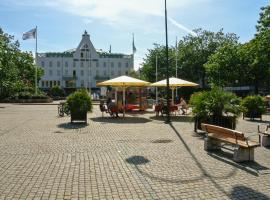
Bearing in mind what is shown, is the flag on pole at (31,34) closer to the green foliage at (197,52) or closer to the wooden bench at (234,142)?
the green foliage at (197,52)

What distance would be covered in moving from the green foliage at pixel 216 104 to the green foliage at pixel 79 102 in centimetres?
674

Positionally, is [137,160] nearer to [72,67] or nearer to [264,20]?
[264,20]

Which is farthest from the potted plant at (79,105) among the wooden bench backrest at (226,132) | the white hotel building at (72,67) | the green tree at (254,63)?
the white hotel building at (72,67)

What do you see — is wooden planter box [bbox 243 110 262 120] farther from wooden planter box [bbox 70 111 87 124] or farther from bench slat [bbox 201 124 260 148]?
bench slat [bbox 201 124 260 148]

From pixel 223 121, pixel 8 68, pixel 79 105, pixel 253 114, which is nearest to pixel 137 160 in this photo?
pixel 223 121

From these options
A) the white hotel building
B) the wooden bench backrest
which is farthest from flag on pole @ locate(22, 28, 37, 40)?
the white hotel building

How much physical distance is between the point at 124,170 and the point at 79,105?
11.4m

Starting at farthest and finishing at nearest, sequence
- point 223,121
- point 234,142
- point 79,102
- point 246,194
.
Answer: point 79,102, point 223,121, point 234,142, point 246,194

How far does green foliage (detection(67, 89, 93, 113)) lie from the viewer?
1965 cm

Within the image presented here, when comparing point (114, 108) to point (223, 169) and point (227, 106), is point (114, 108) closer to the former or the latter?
point (227, 106)

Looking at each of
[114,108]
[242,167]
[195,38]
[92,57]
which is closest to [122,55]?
[92,57]

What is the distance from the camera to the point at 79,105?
1970cm

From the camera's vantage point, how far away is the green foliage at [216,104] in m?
14.2

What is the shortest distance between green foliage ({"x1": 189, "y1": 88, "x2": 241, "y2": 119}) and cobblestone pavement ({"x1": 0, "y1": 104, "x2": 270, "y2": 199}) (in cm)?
121
